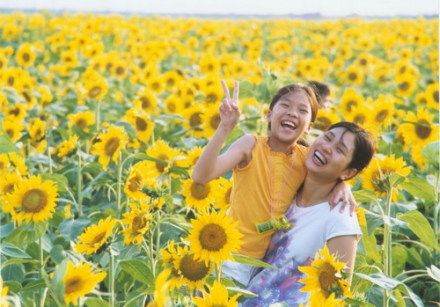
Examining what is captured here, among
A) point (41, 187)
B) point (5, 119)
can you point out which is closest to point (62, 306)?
point (41, 187)

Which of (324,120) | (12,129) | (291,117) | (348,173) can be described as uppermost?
(291,117)

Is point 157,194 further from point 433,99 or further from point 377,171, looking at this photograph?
point 433,99

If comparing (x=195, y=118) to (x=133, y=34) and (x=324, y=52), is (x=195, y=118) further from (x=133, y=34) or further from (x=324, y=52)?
(x=324, y=52)

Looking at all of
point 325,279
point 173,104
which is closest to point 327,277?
point 325,279

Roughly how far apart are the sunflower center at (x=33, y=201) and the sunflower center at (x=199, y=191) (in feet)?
1.74

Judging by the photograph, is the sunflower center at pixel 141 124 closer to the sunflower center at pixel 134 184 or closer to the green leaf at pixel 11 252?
the sunflower center at pixel 134 184

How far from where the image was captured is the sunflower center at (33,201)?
2164 millimetres

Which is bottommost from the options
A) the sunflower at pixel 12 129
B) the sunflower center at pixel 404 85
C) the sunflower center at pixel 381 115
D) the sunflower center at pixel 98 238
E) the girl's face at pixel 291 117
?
the sunflower at pixel 12 129

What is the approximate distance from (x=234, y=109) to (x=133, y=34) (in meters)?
5.92

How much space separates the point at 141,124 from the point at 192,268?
1392mm

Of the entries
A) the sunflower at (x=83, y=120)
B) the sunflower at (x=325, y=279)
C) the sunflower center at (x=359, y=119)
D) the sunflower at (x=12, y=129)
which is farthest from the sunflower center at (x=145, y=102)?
the sunflower at (x=325, y=279)

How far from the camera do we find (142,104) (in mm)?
3674

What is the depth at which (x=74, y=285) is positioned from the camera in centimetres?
138

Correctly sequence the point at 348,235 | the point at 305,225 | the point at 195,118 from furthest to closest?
the point at 195,118, the point at 305,225, the point at 348,235
